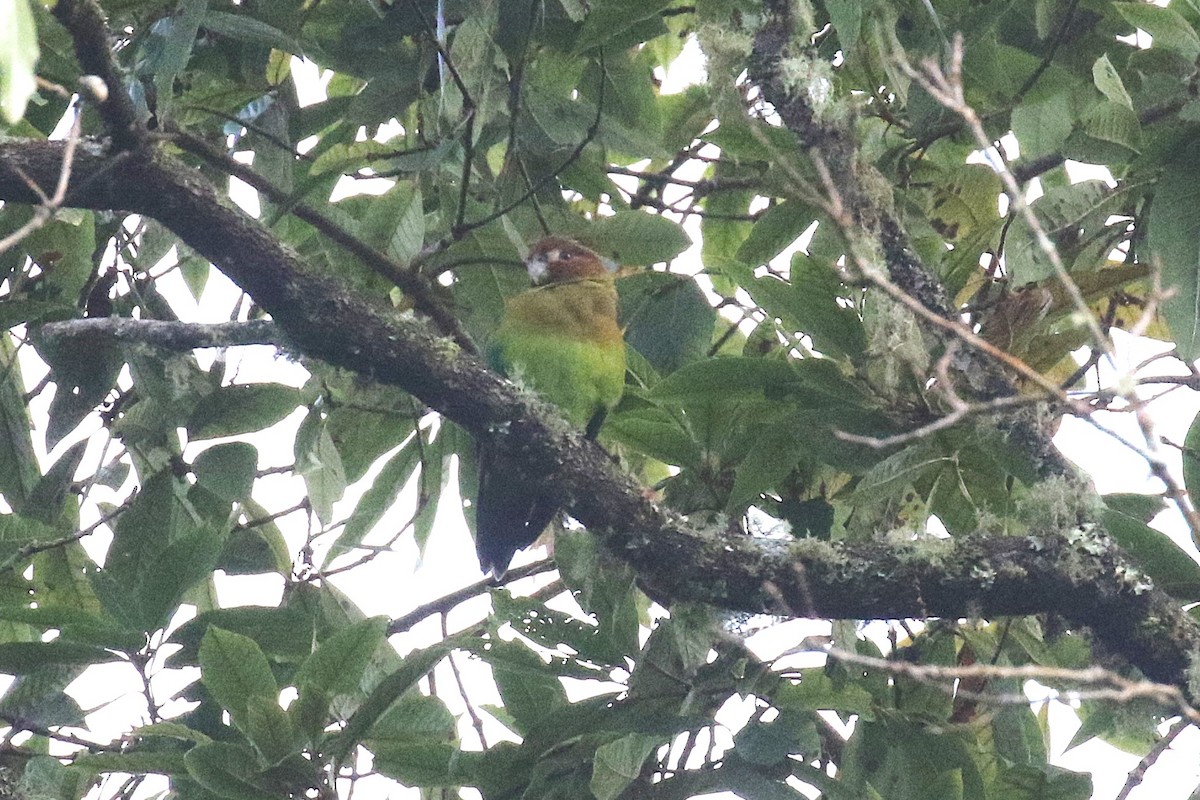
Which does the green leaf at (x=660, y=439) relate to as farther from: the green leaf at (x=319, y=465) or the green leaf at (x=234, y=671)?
the green leaf at (x=234, y=671)

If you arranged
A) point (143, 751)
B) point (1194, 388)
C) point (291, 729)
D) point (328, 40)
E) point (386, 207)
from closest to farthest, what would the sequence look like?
point (291, 729) → point (143, 751) → point (1194, 388) → point (386, 207) → point (328, 40)

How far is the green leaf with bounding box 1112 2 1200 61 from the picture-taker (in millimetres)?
2420

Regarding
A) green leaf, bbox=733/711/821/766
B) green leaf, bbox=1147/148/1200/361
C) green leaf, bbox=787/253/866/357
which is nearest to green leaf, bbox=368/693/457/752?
green leaf, bbox=733/711/821/766

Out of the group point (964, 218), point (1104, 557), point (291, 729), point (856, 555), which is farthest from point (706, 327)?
point (291, 729)

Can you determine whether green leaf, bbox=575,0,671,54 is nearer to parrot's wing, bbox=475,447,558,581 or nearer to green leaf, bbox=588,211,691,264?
green leaf, bbox=588,211,691,264

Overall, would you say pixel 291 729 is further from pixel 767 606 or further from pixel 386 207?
pixel 386 207

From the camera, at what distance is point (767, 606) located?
99.9 inches

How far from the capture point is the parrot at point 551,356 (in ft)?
11.5

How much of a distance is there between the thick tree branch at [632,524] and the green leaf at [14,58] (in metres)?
1.45

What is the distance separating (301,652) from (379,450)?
0.73 meters

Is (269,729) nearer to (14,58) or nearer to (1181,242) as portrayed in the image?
(14,58)

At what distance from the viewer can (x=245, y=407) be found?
3.01 meters

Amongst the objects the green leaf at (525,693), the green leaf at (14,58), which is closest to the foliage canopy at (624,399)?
the green leaf at (525,693)

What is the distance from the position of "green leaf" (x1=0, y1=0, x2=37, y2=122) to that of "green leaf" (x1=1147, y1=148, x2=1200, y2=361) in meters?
2.05
